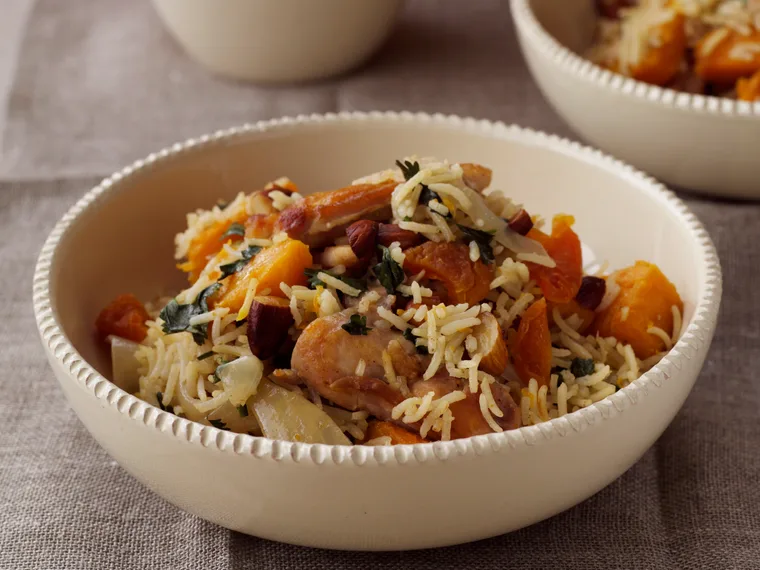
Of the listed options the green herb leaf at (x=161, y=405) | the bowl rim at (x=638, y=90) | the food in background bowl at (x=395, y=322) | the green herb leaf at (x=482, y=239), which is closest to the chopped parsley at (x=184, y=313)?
the food in background bowl at (x=395, y=322)

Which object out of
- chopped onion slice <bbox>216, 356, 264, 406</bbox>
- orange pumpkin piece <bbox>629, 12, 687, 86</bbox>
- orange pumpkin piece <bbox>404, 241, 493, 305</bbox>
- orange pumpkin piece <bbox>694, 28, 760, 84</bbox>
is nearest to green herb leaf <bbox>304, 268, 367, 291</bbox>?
orange pumpkin piece <bbox>404, 241, 493, 305</bbox>

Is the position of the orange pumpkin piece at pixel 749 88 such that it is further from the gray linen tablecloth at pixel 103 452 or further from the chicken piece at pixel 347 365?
the chicken piece at pixel 347 365

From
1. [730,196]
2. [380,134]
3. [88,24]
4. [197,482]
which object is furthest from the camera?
[88,24]

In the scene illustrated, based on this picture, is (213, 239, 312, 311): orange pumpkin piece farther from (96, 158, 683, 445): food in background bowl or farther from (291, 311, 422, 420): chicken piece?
(291, 311, 422, 420): chicken piece

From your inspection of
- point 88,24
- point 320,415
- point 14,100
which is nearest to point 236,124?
point 14,100

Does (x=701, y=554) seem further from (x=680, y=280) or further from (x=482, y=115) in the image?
(x=482, y=115)

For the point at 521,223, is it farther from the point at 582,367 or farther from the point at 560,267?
the point at 582,367
